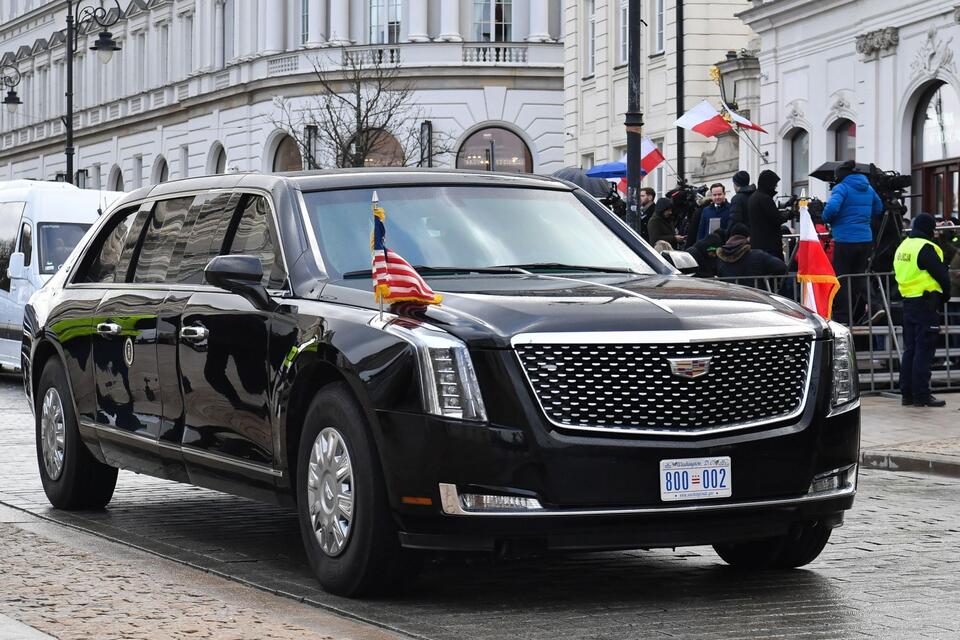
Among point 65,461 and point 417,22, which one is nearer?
point 65,461

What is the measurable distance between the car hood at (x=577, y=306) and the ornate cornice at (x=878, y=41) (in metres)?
25.3

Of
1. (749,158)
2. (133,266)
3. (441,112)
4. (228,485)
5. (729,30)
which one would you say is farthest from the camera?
(441,112)

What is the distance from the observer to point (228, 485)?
841cm

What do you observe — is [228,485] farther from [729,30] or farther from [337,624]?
[729,30]

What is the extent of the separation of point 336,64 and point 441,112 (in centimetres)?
409

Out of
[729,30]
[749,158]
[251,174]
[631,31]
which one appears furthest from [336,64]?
[251,174]

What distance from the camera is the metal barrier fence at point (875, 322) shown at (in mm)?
19500

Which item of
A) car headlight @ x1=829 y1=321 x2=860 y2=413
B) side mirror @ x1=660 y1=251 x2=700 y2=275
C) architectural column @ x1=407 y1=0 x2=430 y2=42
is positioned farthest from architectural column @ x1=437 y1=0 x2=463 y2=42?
car headlight @ x1=829 y1=321 x2=860 y2=413

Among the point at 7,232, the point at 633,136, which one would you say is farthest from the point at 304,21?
the point at 633,136

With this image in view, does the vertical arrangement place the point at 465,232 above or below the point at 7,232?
below

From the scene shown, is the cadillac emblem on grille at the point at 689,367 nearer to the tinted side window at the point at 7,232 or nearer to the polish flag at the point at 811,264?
the polish flag at the point at 811,264

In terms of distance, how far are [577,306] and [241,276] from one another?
1640 millimetres

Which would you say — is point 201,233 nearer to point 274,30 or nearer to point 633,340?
point 633,340

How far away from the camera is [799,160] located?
36562 millimetres
